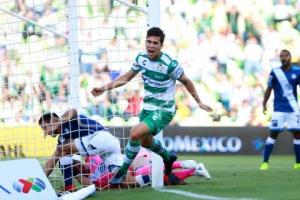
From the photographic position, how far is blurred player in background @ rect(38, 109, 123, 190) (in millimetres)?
9641

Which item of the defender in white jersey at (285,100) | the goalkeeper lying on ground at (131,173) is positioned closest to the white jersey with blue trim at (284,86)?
the defender in white jersey at (285,100)

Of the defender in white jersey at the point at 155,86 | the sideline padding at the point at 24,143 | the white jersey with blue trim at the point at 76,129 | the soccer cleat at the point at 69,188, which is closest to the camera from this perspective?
the defender in white jersey at the point at 155,86

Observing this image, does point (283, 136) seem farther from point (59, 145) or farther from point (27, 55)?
point (59, 145)

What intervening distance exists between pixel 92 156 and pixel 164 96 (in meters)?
1.34

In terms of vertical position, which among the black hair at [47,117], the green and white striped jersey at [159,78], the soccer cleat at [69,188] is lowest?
the soccer cleat at [69,188]

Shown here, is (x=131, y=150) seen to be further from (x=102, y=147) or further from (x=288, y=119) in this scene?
(x=288, y=119)

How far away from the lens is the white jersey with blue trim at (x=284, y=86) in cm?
1385

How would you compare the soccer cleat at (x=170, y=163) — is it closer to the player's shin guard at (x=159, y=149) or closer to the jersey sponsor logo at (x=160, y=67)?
the player's shin guard at (x=159, y=149)

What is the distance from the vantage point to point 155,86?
9297mm

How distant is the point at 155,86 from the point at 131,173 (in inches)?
53.0

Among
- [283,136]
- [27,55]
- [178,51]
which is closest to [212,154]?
[283,136]

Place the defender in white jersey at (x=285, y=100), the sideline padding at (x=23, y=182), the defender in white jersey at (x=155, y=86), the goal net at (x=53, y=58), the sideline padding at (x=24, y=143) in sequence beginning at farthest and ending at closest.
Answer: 1. the defender in white jersey at (x=285, y=100)
2. the sideline padding at (x=24, y=143)
3. the goal net at (x=53, y=58)
4. the defender in white jersey at (x=155, y=86)
5. the sideline padding at (x=23, y=182)

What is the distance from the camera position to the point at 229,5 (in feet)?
68.8

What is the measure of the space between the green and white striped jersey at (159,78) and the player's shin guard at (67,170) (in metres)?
1.16
